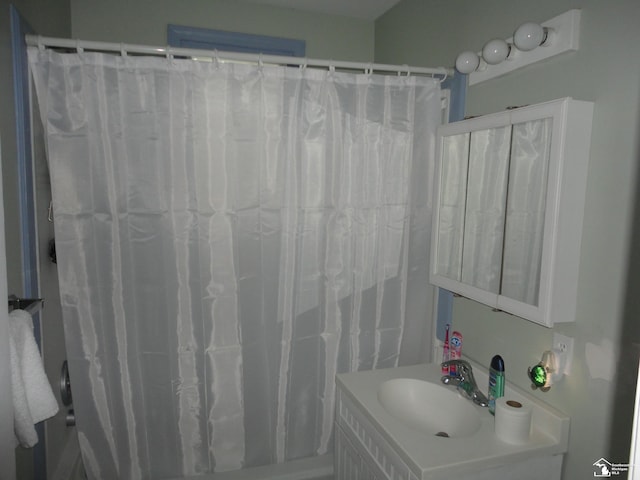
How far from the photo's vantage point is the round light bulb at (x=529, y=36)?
1291 mm

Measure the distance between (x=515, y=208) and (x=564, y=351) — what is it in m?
0.49

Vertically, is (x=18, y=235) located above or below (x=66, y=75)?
below

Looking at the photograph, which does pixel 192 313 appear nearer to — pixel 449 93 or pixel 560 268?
pixel 560 268

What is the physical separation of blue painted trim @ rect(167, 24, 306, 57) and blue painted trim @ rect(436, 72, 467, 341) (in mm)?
1001

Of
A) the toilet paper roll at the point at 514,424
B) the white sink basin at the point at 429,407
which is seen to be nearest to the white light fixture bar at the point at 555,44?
the toilet paper roll at the point at 514,424

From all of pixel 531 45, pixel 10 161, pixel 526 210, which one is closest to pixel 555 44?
pixel 531 45

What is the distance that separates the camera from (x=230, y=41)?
7.72ft

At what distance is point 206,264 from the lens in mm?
1749

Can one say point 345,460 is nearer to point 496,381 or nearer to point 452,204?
point 496,381

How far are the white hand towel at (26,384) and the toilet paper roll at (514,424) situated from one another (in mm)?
1394

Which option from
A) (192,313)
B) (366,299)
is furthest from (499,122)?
(192,313)

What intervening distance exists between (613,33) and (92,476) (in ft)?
8.16

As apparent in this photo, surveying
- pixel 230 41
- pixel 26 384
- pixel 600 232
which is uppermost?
pixel 230 41

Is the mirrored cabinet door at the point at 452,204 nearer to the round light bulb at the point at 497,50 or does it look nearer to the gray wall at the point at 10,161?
the round light bulb at the point at 497,50
